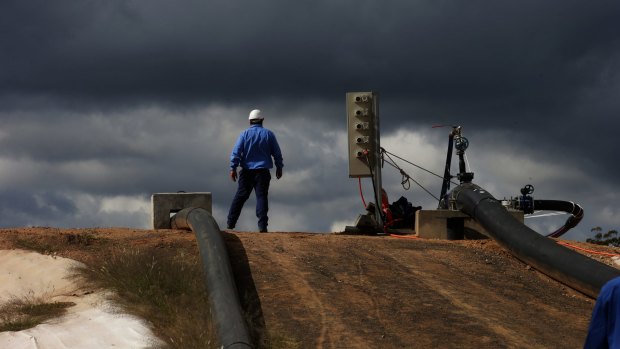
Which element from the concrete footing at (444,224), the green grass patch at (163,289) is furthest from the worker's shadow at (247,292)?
the concrete footing at (444,224)

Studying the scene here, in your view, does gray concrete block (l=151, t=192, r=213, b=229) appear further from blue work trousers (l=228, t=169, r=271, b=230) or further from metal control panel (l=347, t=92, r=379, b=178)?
metal control panel (l=347, t=92, r=379, b=178)

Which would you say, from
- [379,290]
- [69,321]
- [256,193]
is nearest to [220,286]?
[69,321]

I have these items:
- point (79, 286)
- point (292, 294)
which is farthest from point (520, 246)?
point (79, 286)

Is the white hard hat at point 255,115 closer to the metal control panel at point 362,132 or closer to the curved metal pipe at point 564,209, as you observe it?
the metal control panel at point 362,132

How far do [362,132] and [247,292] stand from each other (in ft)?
27.1

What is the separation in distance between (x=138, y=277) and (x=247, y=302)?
1.45 metres

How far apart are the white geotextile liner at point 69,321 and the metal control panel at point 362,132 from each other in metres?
8.08

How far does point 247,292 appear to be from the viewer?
1146cm

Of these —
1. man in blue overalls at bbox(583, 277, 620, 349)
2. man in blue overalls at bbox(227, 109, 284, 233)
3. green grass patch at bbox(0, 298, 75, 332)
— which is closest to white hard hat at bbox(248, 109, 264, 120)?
man in blue overalls at bbox(227, 109, 284, 233)

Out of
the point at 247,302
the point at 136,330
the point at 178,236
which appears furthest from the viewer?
the point at 178,236

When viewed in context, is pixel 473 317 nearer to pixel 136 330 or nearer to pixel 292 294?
pixel 292 294

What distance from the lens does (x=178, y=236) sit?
1377 centimetres

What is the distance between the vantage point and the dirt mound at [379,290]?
→ 10539mm

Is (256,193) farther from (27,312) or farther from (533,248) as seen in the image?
(27,312)
